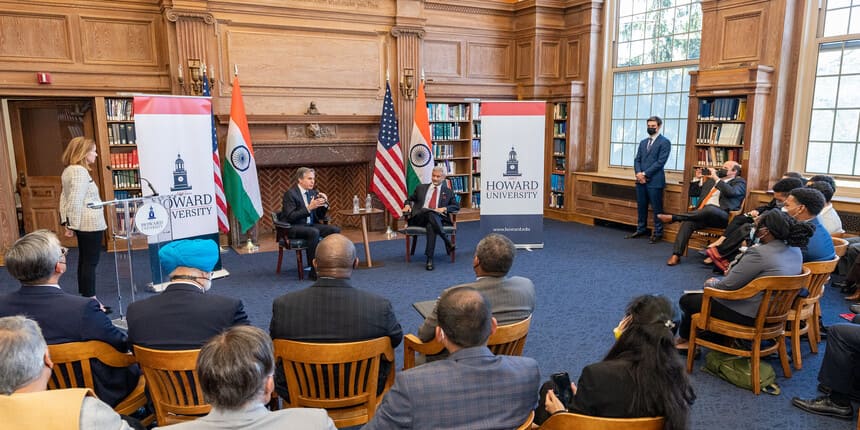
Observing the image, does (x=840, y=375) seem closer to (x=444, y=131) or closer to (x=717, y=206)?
(x=717, y=206)

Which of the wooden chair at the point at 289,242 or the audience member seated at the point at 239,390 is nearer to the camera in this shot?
the audience member seated at the point at 239,390

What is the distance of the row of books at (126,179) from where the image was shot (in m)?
7.25

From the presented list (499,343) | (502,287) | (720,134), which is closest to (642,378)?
(499,343)

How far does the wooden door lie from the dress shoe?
791 cm

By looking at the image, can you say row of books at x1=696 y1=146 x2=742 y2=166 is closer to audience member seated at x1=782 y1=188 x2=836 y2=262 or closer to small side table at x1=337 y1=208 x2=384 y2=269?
audience member seated at x1=782 y1=188 x2=836 y2=262

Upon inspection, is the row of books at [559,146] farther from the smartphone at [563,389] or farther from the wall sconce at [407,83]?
the smartphone at [563,389]

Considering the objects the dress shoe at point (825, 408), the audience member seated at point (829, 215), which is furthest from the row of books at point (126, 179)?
the audience member seated at point (829, 215)

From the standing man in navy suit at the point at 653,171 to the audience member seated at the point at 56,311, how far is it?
7069 millimetres

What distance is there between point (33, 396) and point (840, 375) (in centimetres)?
381

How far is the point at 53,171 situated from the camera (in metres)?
7.47

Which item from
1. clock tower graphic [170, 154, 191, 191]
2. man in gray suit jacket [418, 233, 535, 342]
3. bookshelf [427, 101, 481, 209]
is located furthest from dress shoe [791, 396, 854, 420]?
bookshelf [427, 101, 481, 209]

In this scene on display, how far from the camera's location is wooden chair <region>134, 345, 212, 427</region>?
2182 millimetres

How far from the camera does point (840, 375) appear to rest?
3.12 metres

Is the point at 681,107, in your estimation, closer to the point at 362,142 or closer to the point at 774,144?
the point at 774,144
